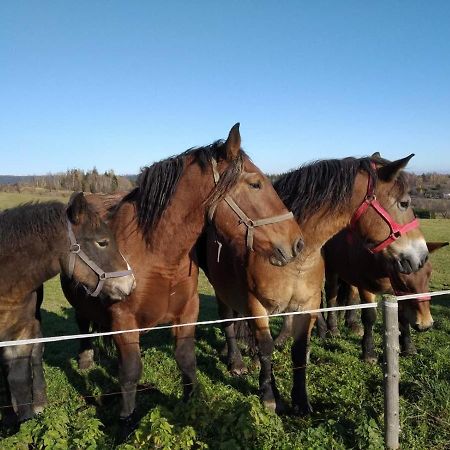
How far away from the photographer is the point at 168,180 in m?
3.58

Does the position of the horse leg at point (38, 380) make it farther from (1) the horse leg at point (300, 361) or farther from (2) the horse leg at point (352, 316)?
(2) the horse leg at point (352, 316)

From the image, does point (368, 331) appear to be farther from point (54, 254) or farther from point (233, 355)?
point (54, 254)

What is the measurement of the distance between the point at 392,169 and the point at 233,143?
1573 millimetres

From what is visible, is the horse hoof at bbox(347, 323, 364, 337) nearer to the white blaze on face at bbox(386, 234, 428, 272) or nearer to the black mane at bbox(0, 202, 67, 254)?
the white blaze on face at bbox(386, 234, 428, 272)

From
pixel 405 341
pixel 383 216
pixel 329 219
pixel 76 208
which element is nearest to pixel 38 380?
pixel 76 208

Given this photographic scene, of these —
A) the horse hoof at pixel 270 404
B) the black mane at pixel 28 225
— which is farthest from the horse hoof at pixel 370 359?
A: the black mane at pixel 28 225

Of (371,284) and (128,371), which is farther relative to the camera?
(371,284)

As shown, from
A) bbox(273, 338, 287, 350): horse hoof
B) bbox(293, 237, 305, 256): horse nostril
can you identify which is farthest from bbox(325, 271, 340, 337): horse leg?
bbox(293, 237, 305, 256): horse nostril

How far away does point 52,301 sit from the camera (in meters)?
11.6

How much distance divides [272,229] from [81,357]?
11.8 feet

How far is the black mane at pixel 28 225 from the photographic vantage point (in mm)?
3514

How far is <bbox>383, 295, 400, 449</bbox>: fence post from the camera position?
2.85 m

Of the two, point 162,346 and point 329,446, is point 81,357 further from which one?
point 329,446

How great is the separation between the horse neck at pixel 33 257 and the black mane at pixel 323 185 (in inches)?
86.5
